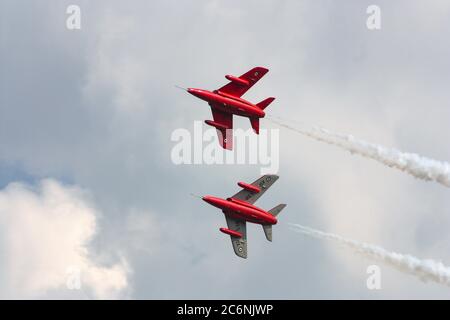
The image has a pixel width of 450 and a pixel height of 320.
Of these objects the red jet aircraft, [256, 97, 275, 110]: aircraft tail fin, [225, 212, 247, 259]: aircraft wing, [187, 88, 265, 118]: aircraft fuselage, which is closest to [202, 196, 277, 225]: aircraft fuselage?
the red jet aircraft

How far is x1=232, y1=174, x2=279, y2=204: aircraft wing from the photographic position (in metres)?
137

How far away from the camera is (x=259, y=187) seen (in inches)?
5468

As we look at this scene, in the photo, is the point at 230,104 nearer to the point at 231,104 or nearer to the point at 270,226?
the point at 231,104

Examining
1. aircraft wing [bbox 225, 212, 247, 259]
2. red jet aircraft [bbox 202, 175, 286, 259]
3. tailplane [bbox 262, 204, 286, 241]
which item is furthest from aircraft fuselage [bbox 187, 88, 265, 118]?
aircraft wing [bbox 225, 212, 247, 259]

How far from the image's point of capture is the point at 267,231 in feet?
440

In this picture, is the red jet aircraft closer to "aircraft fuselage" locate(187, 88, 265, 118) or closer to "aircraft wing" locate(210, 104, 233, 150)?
"aircraft wing" locate(210, 104, 233, 150)

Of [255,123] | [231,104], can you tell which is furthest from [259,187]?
[231,104]

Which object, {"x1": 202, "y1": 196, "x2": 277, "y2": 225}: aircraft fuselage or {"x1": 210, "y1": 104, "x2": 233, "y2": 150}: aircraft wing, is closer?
{"x1": 202, "y1": 196, "x2": 277, "y2": 225}: aircraft fuselage

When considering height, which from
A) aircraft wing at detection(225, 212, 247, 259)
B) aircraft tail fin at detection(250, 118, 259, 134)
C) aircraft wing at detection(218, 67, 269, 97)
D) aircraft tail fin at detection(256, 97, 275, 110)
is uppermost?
aircraft wing at detection(218, 67, 269, 97)

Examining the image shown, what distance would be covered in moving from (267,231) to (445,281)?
1897cm

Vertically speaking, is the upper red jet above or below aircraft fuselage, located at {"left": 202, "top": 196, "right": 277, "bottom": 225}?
above

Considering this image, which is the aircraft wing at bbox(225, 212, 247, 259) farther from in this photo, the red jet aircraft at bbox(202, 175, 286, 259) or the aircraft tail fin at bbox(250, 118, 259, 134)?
the aircraft tail fin at bbox(250, 118, 259, 134)
